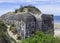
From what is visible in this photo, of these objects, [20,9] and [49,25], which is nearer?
[49,25]

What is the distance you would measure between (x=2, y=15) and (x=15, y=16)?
0.51m

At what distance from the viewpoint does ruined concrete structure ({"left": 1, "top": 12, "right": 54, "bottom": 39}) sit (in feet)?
28.8

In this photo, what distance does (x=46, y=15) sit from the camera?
30.9ft

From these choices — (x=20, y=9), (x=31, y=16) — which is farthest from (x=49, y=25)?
(x=20, y=9)

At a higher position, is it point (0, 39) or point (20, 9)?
point (20, 9)

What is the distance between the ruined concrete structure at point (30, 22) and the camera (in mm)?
8781

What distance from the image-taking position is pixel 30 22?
351 inches

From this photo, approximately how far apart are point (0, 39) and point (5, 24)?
1806 mm

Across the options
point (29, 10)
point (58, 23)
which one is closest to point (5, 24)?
point (29, 10)

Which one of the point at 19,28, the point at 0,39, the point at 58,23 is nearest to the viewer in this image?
the point at 0,39

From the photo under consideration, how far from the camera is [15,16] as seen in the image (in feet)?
30.7

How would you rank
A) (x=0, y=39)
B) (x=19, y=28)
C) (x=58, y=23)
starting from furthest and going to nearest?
(x=19, y=28) < (x=58, y=23) < (x=0, y=39)

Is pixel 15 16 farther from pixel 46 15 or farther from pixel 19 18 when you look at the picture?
pixel 46 15

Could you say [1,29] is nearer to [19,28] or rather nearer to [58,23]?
[19,28]
